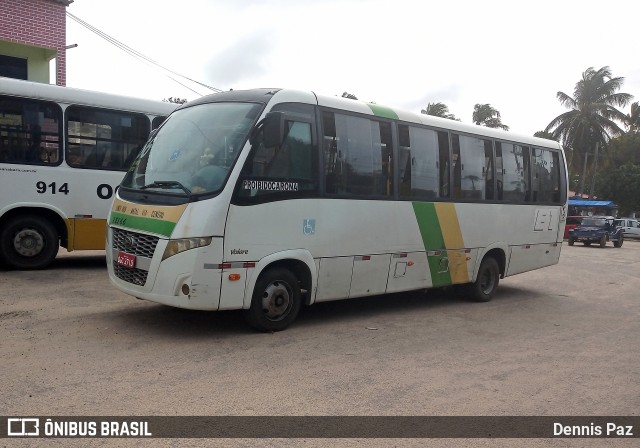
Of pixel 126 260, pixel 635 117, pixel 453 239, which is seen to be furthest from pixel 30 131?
pixel 635 117

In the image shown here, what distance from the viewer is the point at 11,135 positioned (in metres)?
9.75

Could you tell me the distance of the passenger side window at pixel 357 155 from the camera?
24.8 feet

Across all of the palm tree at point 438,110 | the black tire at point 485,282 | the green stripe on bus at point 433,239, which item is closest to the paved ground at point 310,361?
the green stripe on bus at point 433,239

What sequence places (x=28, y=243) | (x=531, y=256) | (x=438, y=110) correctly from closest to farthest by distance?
(x=28, y=243)
(x=531, y=256)
(x=438, y=110)

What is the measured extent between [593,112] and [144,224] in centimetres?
4791

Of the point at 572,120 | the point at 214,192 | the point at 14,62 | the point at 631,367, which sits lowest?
the point at 631,367

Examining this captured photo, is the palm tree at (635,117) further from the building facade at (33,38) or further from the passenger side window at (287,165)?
the passenger side window at (287,165)

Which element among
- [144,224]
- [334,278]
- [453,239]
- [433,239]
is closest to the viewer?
[144,224]

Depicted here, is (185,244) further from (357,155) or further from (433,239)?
(433,239)

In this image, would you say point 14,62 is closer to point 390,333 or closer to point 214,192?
point 214,192

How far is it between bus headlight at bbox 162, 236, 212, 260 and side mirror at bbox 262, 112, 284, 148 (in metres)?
1.32

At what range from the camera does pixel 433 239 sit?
9.13 meters

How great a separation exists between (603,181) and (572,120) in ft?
23.7

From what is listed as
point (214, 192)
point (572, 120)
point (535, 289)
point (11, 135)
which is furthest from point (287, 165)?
point (572, 120)
